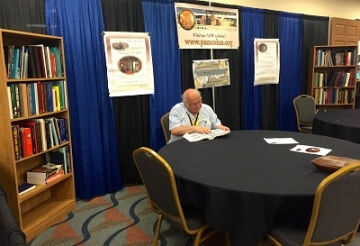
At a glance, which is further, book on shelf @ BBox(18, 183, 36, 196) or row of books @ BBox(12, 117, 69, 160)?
book on shelf @ BBox(18, 183, 36, 196)

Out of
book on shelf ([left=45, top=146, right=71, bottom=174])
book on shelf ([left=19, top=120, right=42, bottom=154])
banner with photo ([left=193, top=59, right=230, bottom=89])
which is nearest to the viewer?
book on shelf ([left=19, top=120, right=42, bottom=154])

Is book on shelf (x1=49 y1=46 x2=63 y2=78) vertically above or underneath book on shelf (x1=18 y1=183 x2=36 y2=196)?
above

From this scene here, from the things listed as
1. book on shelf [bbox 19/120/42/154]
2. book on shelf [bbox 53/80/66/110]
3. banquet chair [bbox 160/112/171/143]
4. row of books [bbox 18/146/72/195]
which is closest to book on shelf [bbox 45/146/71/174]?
row of books [bbox 18/146/72/195]

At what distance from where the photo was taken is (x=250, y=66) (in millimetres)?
4445

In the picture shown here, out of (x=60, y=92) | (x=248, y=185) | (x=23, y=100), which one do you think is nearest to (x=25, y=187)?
(x=23, y=100)

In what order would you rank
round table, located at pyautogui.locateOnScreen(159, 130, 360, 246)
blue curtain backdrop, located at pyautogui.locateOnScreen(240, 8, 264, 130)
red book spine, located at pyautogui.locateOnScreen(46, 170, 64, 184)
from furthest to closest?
blue curtain backdrop, located at pyautogui.locateOnScreen(240, 8, 264, 130), red book spine, located at pyautogui.locateOnScreen(46, 170, 64, 184), round table, located at pyautogui.locateOnScreen(159, 130, 360, 246)

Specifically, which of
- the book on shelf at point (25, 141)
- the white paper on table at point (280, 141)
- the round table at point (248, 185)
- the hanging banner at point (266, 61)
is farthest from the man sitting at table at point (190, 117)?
the hanging banner at point (266, 61)

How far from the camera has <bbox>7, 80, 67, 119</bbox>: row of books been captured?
2.25m

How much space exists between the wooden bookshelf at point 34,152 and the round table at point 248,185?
117cm

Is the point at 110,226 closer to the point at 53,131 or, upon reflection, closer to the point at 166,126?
the point at 53,131

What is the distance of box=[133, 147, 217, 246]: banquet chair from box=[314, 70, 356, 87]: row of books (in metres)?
4.15

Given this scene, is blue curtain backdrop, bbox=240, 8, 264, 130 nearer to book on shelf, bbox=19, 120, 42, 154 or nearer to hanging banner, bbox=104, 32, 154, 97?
hanging banner, bbox=104, 32, 154, 97

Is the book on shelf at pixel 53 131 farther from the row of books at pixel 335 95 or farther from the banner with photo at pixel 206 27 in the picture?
the row of books at pixel 335 95

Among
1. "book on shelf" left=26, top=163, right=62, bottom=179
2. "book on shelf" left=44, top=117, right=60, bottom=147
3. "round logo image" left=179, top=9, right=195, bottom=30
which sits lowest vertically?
"book on shelf" left=26, top=163, right=62, bottom=179
